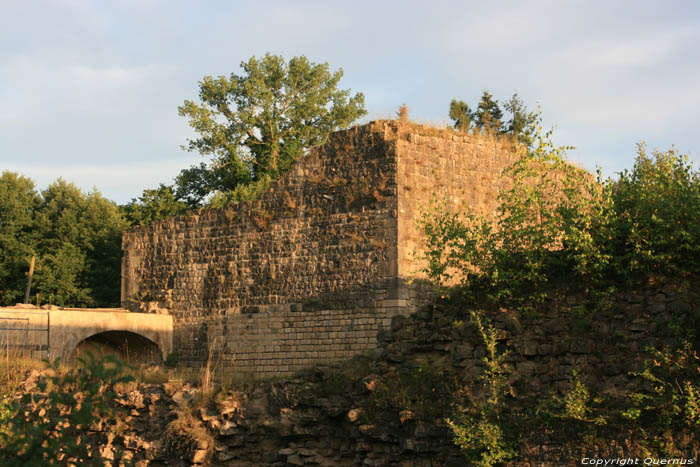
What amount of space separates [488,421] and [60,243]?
23.2 metres

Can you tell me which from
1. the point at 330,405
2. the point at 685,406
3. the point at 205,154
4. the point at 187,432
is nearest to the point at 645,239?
the point at 685,406

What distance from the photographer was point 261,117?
1281 inches

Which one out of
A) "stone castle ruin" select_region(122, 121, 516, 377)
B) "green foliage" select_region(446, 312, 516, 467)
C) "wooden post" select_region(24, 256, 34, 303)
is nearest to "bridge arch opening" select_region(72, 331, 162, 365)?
"stone castle ruin" select_region(122, 121, 516, 377)

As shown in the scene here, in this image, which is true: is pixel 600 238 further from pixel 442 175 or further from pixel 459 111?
pixel 459 111

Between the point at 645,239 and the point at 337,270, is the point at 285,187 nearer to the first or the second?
the point at 337,270

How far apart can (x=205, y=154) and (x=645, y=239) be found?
75.1ft

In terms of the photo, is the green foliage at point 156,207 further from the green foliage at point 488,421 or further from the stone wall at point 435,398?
the green foliage at point 488,421

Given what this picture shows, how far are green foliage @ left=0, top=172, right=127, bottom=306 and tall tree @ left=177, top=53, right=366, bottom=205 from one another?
3.66 metres

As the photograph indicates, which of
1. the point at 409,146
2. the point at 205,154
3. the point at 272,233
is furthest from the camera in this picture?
the point at 205,154

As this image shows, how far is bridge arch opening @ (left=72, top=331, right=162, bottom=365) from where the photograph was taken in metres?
21.0

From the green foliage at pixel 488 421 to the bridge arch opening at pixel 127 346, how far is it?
10634mm

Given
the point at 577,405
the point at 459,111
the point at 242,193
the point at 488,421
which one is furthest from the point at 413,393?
the point at 459,111

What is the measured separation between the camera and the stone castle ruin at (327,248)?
701 inches

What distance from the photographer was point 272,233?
64.0 ft
